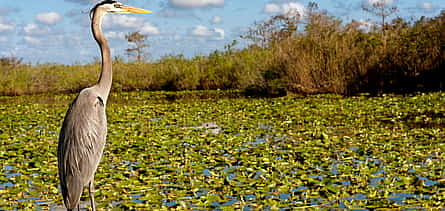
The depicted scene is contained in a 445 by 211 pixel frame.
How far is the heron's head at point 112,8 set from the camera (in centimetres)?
Result: 491

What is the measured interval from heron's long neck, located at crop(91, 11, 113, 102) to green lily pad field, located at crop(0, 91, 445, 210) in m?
1.09

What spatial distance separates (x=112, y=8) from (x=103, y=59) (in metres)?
0.74

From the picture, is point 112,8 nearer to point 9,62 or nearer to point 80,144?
point 80,144

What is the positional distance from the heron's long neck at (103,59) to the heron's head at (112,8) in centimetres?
8

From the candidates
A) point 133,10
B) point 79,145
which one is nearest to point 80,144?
point 79,145

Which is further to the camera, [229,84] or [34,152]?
[229,84]

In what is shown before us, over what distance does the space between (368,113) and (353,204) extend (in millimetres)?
5560

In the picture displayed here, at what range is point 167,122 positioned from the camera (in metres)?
9.45

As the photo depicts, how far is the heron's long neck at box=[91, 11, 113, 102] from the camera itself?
14.7 feet

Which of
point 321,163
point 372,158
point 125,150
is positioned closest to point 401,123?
point 372,158

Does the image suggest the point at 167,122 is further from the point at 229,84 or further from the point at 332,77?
the point at 229,84

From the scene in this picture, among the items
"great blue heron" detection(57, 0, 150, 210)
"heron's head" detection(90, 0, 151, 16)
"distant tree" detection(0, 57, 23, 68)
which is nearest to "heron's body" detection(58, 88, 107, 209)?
"great blue heron" detection(57, 0, 150, 210)

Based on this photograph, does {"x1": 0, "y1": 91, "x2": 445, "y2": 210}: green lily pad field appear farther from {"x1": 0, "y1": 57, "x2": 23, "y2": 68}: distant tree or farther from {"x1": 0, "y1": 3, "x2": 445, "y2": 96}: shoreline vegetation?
{"x1": 0, "y1": 57, "x2": 23, "y2": 68}: distant tree

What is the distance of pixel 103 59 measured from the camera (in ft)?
15.3
